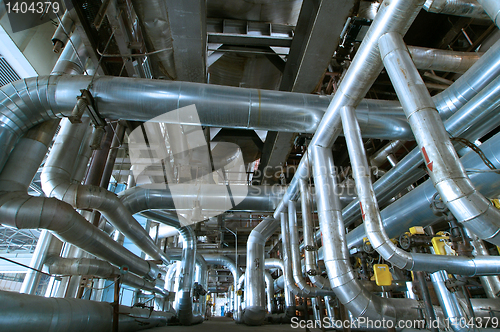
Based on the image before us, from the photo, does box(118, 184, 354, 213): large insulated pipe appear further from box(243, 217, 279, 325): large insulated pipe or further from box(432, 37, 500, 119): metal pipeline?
box(432, 37, 500, 119): metal pipeline

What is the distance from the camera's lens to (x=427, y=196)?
3299 millimetres

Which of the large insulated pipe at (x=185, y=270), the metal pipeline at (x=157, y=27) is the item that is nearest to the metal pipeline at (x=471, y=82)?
the metal pipeline at (x=157, y=27)

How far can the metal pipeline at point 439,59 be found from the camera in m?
2.90

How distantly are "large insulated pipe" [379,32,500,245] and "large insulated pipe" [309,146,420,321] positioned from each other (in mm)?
1433

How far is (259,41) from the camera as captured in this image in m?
Answer: 4.19

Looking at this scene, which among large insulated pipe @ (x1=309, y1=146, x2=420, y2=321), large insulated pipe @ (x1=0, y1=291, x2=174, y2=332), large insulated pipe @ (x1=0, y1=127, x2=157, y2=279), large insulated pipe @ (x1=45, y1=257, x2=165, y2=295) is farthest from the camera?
large insulated pipe @ (x1=45, y1=257, x2=165, y2=295)

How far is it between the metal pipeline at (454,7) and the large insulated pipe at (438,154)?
0.50 m

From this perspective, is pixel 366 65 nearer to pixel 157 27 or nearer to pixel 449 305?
pixel 157 27

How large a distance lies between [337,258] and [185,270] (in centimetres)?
595

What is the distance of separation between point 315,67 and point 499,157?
229cm

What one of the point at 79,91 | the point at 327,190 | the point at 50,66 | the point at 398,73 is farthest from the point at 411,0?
the point at 50,66

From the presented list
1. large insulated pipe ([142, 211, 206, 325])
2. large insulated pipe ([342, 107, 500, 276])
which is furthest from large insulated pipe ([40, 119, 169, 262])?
large insulated pipe ([342, 107, 500, 276])

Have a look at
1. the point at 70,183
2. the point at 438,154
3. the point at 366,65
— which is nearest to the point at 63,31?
the point at 70,183

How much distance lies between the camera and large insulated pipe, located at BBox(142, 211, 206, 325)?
6847 mm
